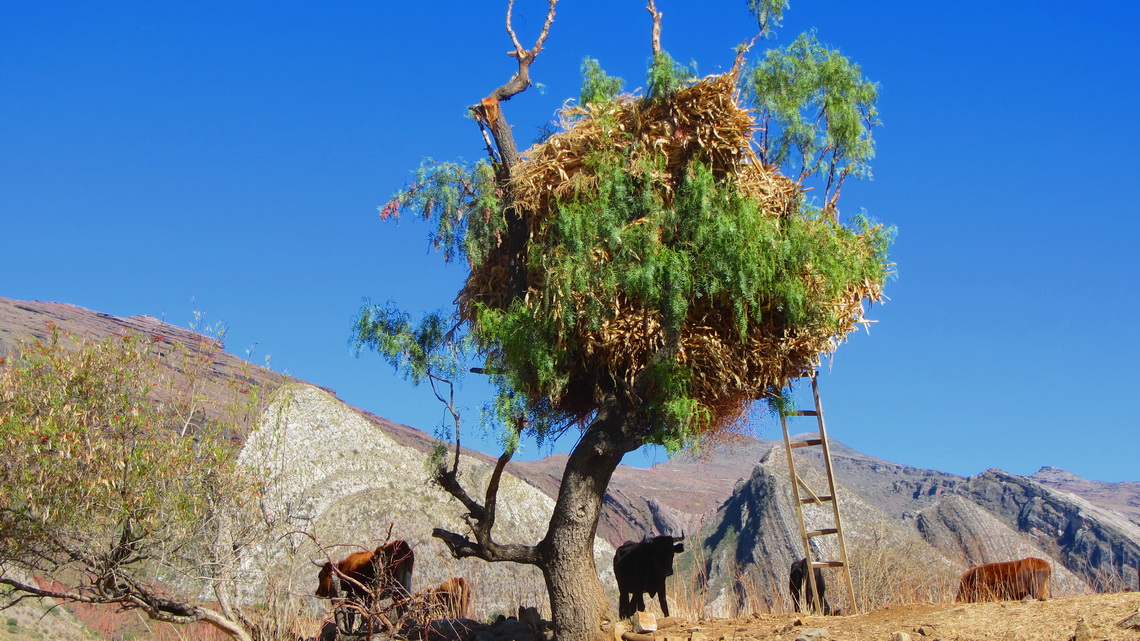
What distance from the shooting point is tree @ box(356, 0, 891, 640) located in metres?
9.42

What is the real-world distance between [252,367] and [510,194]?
4.02m

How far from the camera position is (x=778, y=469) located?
30.4 m

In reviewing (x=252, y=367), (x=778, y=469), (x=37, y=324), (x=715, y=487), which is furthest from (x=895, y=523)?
(x=37, y=324)

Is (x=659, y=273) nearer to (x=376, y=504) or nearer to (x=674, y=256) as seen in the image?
A: (x=674, y=256)

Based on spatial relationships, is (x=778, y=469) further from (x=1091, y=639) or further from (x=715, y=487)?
(x=715, y=487)

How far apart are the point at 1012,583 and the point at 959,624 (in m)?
2.65

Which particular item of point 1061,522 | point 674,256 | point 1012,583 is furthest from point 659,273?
point 1061,522

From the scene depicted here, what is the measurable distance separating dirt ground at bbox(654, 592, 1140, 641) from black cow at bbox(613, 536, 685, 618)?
0.85m

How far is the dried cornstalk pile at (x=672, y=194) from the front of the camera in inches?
385

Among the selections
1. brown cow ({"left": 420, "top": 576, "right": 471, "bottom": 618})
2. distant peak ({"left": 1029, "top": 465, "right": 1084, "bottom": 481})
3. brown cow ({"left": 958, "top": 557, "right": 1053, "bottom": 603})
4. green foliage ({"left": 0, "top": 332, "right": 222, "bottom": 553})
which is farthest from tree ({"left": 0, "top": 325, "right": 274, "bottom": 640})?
distant peak ({"left": 1029, "top": 465, "right": 1084, "bottom": 481})

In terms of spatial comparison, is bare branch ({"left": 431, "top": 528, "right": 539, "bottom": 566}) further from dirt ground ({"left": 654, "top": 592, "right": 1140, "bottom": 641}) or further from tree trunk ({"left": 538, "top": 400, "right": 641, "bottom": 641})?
dirt ground ({"left": 654, "top": 592, "right": 1140, "bottom": 641})

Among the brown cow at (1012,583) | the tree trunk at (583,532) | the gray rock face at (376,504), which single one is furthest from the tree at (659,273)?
the gray rock face at (376,504)

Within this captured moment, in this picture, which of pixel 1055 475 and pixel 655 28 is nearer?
pixel 655 28

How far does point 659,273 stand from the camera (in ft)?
30.4
